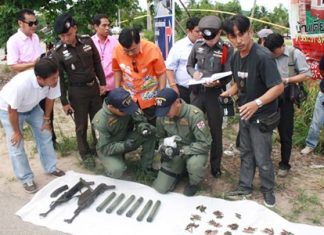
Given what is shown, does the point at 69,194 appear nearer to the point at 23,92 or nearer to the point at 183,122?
the point at 23,92

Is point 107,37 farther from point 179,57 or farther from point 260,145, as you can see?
point 260,145

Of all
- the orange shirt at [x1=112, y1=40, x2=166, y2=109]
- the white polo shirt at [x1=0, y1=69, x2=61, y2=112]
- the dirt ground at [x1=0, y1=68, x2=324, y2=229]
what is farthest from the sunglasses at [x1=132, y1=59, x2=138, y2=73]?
the dirt ground at [x1=0, y1=68, x2=324, y2=229]

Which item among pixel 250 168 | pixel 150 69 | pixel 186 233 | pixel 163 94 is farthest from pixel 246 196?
pixel 150 69

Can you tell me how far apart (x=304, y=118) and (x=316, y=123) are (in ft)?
2.81

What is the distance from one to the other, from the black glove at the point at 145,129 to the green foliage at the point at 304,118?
85.0 inches

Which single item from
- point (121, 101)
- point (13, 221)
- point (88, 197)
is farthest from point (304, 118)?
point (13, 221)

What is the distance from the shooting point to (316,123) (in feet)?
15.1

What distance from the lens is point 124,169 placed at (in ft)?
13.1

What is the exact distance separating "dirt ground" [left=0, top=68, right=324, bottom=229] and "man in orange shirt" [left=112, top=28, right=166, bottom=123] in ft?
2.98

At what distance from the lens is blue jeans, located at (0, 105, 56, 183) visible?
12.3 feet

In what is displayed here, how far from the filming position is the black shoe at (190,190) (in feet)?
12.2

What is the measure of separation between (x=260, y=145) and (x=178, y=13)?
5094 millimetres

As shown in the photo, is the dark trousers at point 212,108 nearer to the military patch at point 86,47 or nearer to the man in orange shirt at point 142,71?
the man in orange shirt at point 142,71

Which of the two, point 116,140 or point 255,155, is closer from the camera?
point 255,155
